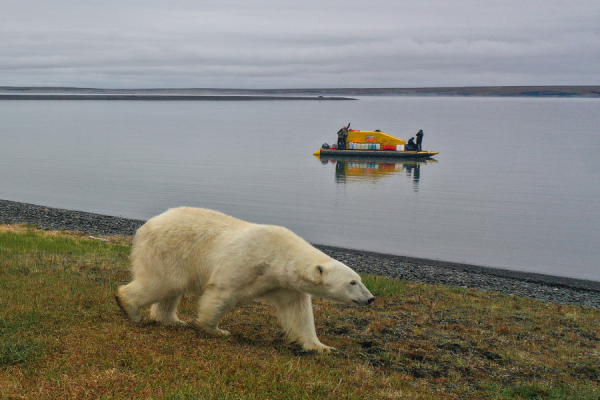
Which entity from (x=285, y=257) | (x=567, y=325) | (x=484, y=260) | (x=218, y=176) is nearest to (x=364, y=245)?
(x=484, y=260)

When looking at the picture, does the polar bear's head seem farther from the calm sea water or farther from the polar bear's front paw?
the calm sea water

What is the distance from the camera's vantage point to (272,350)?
7.19 meters

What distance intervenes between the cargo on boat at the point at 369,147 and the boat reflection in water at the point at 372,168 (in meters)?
0.99

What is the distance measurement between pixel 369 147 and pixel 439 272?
40301 mm

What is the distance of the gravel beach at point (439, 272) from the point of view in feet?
57.6

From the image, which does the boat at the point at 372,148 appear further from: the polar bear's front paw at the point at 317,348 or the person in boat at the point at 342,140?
the polar bear's front paw at the point at 317,348

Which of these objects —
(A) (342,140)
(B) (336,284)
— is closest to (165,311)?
(B) (336,284)

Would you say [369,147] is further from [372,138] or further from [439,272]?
[439,272]

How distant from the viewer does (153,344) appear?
257 inches

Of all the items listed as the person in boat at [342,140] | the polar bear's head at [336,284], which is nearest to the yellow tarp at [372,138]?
the person in boat at [342,140]

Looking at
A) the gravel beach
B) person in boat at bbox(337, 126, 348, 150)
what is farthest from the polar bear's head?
person in boat at bbox(337, 126, 348, 150)

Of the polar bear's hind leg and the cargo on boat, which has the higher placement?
the cargo on boat

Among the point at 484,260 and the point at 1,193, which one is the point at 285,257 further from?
the point at 1,193

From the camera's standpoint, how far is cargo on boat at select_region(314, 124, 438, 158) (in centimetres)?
5784
